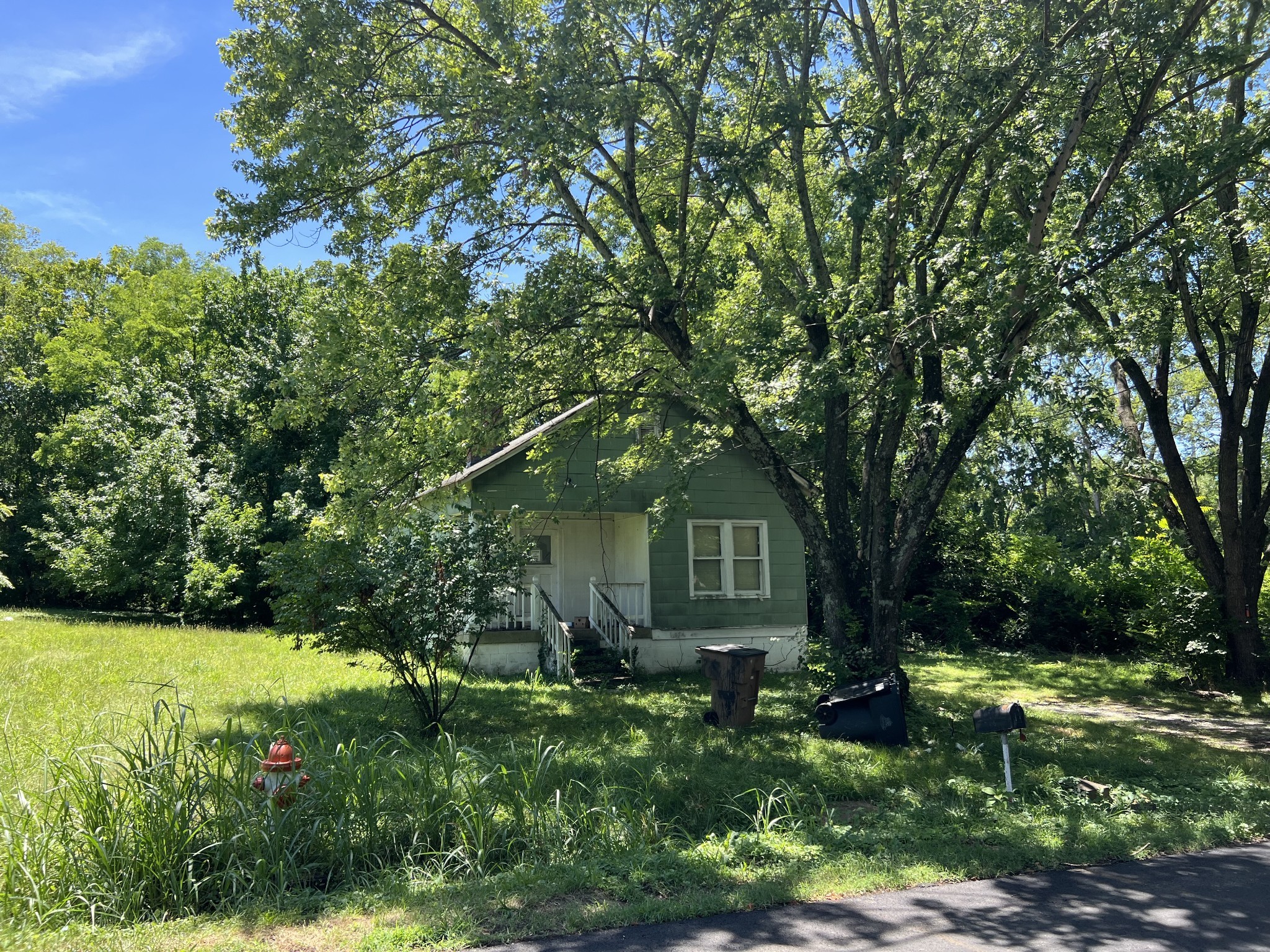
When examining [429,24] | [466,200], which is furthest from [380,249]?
[429,24]

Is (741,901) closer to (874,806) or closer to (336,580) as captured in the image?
(874,806)

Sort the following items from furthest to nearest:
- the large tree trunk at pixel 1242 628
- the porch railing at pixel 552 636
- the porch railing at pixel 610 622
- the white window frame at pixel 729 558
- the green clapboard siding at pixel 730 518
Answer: the white window frame at pixel 729 558 < the green clapboard siding at pixel 730 518 < the porch railing at pixel 610 622 < the large tree trunk at pixel 1242 628 < the porch railing at pixel 552 636

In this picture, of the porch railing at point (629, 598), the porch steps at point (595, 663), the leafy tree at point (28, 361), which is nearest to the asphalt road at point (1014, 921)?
the porch steps at point (595, 663)

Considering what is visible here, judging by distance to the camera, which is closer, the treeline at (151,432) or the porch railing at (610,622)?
the porch railing at (610,622)

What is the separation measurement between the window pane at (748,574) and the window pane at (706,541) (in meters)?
0.47

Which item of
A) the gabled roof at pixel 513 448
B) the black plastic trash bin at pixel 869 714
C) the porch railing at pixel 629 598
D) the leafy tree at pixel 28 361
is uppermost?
the leafy tree at pixel 28 361

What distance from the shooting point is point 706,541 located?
1709 cm

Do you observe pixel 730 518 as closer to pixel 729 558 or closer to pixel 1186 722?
pixel 729 558

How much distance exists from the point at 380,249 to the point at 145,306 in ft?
82.6

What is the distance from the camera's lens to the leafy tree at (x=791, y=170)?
899cm

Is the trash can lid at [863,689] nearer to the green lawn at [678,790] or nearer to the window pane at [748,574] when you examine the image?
the green lawn at [678,790]

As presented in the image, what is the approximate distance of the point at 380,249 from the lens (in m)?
11.4

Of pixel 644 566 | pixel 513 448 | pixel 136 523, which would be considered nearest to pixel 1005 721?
pixel 513 448

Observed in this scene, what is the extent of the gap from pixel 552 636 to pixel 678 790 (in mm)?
7834
